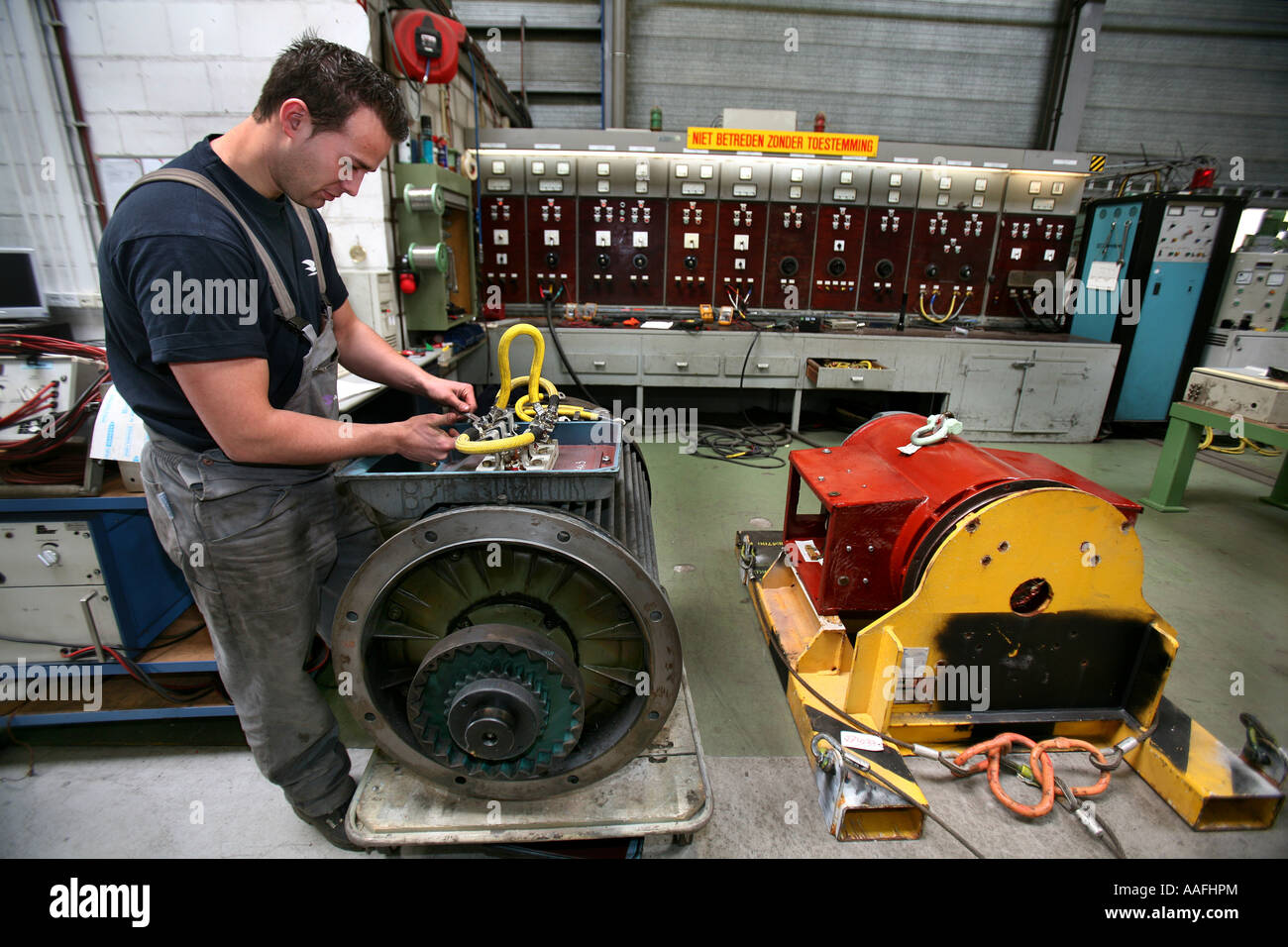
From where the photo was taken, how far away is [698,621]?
2.35 meters

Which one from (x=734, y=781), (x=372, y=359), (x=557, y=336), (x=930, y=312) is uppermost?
(x=372, y=359)

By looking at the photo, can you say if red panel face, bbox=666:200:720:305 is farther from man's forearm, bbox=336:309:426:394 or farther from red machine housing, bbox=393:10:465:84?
man's forearm, bbox=336:309:426:394

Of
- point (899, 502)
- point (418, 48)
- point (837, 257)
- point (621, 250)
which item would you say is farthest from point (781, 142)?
point (899, 502)

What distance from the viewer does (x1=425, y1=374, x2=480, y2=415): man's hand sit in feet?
4.25

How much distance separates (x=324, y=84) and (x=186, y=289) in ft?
1.33

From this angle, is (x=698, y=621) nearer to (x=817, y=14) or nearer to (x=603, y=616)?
(x=603, y=616)

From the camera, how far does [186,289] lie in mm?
931

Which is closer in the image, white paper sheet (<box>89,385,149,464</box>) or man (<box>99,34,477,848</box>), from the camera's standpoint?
man (<box>99,34,477,848</box>)

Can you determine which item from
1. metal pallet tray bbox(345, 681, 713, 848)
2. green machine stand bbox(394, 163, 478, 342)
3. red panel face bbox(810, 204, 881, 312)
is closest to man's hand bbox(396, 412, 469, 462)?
metal pallet tray bbox(345, 681, 713, 848)

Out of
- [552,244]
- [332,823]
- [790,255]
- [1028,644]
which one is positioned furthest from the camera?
[790,255]

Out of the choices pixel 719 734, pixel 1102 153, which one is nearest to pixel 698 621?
pixel 719 734

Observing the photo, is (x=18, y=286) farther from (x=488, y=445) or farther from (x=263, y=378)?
(x=488, y=445)

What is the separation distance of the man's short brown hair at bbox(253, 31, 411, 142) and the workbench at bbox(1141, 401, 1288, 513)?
3822 millimetres

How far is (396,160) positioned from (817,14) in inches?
176
